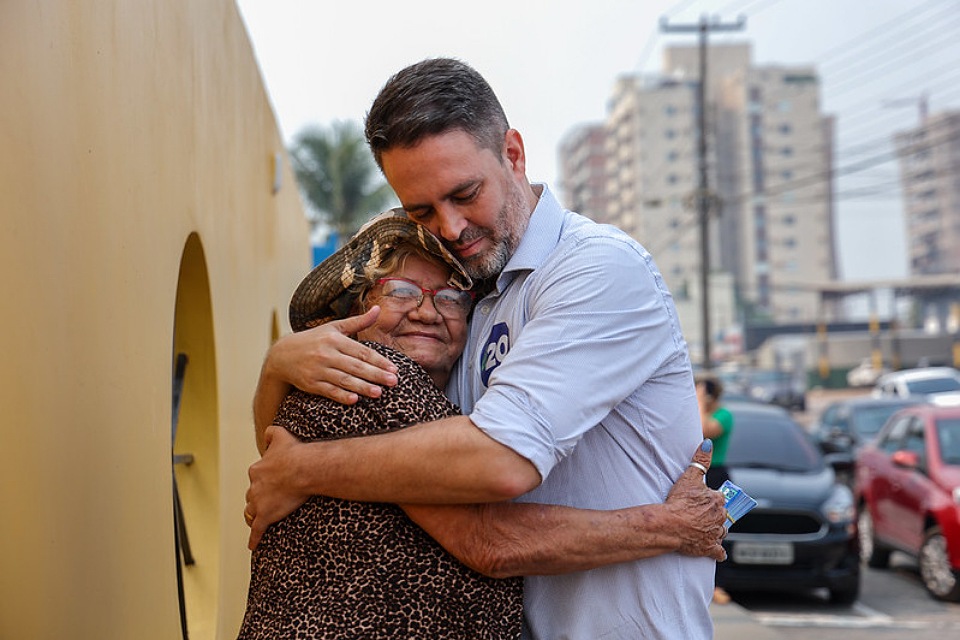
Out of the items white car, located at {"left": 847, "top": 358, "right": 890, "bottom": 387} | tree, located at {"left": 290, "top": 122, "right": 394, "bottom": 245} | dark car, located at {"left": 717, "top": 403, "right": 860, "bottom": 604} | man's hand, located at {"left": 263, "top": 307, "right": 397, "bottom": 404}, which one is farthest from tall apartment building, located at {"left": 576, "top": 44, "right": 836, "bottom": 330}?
man's hand, located at {"left": 263, "top": 307, "right": 397, "bottom": 404}

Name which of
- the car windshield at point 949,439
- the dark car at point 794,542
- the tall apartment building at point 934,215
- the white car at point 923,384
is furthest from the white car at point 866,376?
the tall apartment building at point 934,215

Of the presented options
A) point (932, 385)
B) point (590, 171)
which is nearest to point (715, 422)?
point (932, 385)

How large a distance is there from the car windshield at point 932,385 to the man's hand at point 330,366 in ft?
87.0

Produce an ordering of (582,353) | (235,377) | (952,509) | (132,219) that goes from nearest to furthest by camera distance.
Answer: (582,353), (132,219), (235,377), (952,509)

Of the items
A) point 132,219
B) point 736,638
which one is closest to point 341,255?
point 132,219

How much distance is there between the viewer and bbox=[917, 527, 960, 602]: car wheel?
9930 millimetres

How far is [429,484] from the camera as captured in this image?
6.84 ft

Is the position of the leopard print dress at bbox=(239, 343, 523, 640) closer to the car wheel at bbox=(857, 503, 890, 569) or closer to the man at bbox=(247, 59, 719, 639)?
the man at bbox=(247, 59, 719, 639)

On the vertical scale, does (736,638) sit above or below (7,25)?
below

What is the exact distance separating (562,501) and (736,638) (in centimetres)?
533

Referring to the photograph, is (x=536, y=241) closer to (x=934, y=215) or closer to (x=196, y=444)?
(x=196, y=444)

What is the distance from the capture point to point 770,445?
1092cm

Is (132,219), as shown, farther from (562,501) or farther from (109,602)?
(562,501)

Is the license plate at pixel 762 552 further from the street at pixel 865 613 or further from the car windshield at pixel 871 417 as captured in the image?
the car windshield at pixel 871 417
